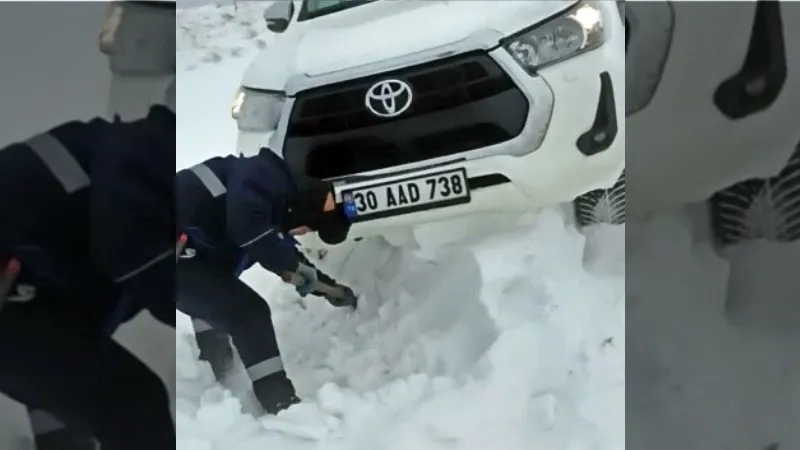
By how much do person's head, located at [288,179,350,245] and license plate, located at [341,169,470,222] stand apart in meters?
0.04

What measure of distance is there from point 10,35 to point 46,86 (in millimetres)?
110

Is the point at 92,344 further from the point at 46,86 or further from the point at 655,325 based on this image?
the point at 655,325

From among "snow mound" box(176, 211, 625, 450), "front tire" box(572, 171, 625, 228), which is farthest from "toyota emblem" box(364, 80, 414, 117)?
"front tire" box(572, 171, 625, 228)

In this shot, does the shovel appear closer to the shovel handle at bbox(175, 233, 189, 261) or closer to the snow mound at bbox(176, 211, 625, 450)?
the snow mound at bbox(176, 211, 625, 450)

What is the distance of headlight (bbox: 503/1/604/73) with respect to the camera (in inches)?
52.9

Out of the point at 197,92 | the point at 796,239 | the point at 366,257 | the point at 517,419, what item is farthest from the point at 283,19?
the point at 796,239

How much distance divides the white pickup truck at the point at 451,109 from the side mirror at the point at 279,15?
5 cm

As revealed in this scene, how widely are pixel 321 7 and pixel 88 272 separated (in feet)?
2.01

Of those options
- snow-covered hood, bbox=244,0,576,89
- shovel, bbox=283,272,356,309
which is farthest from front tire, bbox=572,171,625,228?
shovel, bbox=283,272,356,309

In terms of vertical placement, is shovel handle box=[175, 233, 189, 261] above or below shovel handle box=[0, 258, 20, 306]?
above

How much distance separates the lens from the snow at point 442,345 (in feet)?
4.38

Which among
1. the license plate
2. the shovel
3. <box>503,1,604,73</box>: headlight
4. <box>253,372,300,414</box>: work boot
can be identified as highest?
<box>503,1,604,73</box>: headlight

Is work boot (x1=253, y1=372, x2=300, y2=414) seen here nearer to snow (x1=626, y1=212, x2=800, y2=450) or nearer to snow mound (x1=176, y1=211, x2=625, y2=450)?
snow mound (x1=176, y1=211, x2=625, y2=450)

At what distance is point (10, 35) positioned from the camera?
4.65 feet
